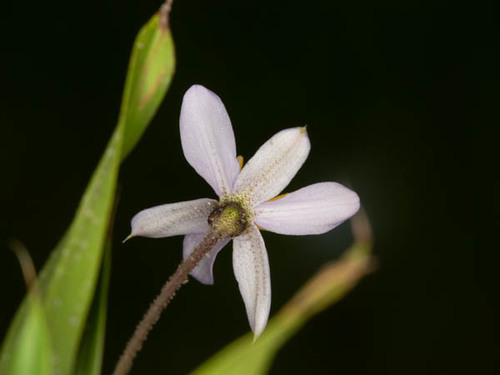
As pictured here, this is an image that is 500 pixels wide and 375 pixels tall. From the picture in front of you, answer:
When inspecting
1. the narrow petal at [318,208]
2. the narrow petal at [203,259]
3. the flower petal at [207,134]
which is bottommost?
the narrow petal at [318,208]

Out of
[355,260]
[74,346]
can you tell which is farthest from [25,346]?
[355,260]

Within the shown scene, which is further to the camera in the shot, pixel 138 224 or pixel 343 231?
pixel 343 231

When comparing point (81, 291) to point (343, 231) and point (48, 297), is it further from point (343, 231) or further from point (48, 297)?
point (343, 231)

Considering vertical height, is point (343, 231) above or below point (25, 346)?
above
